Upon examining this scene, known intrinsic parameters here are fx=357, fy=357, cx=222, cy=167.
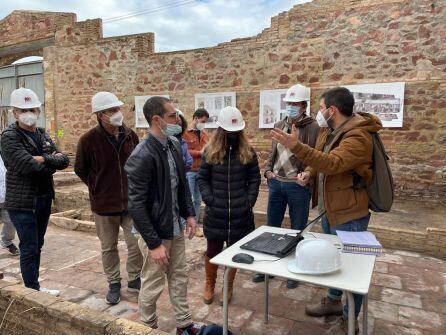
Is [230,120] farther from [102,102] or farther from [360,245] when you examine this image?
[360,245]

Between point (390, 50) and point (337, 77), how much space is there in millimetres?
1065

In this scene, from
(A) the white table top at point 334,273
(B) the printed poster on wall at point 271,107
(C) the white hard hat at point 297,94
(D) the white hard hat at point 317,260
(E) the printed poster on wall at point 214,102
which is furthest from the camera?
(E) the printed poster on wall at point 214,102

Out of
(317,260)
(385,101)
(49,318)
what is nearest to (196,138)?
(49,318)

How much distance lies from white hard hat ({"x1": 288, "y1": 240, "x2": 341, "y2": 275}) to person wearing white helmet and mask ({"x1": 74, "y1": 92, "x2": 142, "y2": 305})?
1.91 metres

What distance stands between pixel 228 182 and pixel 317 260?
1355 mm

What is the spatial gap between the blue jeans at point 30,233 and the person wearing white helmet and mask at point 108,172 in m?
0.46

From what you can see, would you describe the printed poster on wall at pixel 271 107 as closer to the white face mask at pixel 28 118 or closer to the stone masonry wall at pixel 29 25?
the white face mask at pixel 28 118

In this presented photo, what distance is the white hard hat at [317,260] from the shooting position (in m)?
2.04

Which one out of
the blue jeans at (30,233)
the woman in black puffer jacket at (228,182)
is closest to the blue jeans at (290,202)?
the woman in black puffer jacket at (228,182)

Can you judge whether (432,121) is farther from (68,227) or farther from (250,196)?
(68,227)

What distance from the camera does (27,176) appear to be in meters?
3.22

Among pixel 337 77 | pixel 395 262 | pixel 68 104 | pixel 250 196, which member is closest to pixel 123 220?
pixel 250 196

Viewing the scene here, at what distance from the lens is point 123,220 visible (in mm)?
3508

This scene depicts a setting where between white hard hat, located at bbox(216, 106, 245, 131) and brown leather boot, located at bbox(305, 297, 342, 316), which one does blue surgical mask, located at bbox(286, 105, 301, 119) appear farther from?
brown leather boot, located at bbox(305, 297, 342, 316)
